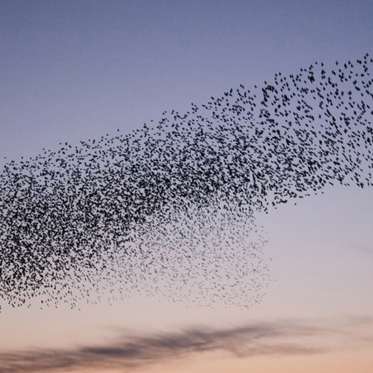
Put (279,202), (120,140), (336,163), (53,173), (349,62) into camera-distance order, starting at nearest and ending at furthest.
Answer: (349,62), (336,163), (279,202), (120,140), (53,173)

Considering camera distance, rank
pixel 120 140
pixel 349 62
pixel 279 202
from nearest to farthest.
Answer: pixel 349 62 → pixel 279 202 → pixel 120 140

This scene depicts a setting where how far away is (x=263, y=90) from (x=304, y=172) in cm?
420

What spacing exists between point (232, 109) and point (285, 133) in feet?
10.4

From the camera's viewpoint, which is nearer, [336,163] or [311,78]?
[311,78]

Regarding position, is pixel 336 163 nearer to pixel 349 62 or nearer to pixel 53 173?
pixel 349 62

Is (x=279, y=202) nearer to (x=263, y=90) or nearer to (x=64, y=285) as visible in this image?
(x=263, y=90)

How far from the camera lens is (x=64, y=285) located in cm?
3622

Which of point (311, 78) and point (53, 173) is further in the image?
point (53, 173)

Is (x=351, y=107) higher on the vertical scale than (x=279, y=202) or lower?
higher

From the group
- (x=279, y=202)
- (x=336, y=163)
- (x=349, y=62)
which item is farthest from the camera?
(x=279, y=202)

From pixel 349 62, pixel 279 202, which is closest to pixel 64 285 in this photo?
pixel 279 202

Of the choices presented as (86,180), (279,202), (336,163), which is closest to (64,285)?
(86,180)

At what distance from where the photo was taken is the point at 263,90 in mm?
30688

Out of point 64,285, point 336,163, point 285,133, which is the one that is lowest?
point 64,285
